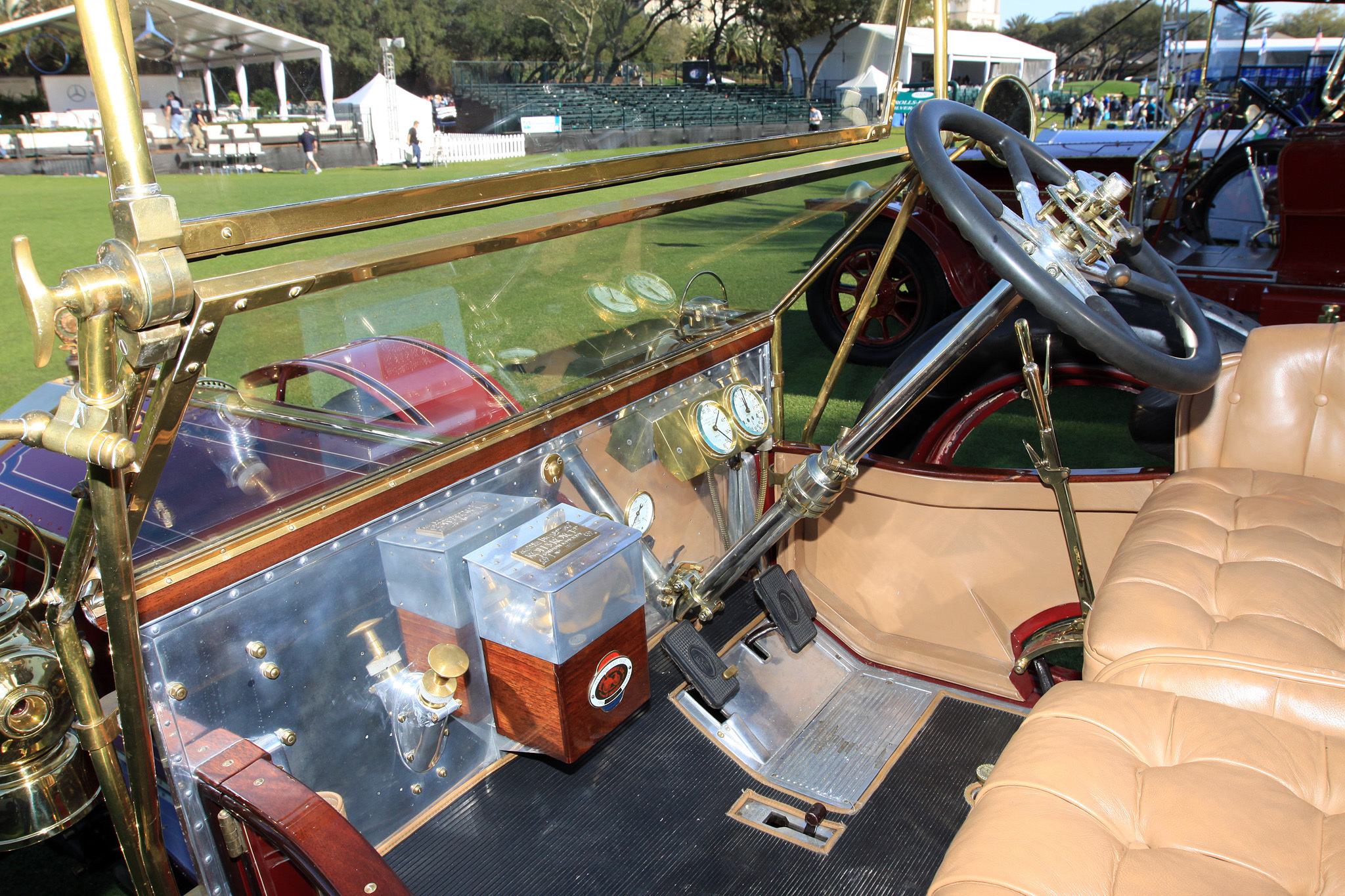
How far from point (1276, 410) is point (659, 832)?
1.57m

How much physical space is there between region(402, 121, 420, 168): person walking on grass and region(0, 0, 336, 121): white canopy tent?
108 mm

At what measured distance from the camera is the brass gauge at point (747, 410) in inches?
81.1

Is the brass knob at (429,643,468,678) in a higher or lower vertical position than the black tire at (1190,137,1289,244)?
lower

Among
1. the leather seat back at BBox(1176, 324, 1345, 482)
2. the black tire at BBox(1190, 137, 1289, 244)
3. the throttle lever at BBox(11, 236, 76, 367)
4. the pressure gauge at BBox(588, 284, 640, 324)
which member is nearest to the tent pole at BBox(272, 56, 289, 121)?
the throttle lever at BBox(11, 236, 76, 367)

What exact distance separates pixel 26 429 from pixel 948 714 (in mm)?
1781

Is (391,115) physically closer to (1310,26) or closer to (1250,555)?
(1250,555)

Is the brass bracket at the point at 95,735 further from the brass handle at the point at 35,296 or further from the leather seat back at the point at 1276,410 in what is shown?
the leather seat back at the point at 1276,410

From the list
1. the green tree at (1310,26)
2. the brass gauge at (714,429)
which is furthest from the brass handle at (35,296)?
the green tree at (1310,26)

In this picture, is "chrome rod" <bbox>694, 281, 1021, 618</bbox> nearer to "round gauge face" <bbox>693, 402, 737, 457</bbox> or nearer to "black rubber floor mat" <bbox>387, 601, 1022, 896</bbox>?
"round gauge face" <bbox>693, 402, 737, 457</bbox>

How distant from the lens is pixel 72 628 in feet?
3.22

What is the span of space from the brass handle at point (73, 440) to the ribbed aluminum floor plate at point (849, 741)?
1.37 meters

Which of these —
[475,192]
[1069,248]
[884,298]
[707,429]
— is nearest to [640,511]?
[707,429]

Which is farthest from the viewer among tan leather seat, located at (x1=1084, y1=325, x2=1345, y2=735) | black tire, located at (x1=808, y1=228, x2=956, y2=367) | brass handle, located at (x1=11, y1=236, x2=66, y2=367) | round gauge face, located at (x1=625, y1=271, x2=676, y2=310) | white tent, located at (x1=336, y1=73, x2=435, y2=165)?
black tire, located at (x1=808, y1=228, x2=956, y2=367)

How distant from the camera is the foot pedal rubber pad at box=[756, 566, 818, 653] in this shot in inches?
83.1
